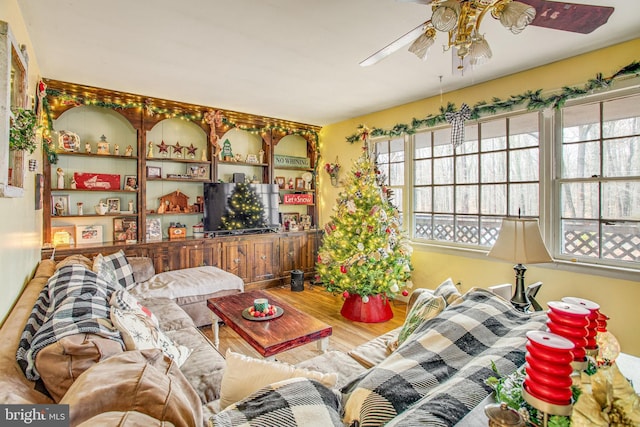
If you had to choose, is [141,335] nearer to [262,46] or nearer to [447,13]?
[447,13]

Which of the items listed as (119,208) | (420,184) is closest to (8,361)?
(119,208)

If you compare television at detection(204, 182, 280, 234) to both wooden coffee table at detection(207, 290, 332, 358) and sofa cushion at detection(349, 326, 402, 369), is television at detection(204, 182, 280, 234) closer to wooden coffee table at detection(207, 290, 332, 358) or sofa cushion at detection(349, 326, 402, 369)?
wooden coffee table at detection(207, 290, 332, 358)

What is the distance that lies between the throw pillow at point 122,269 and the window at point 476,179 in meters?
3.45

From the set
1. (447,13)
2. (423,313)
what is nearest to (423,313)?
(423,313)

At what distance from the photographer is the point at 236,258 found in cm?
463

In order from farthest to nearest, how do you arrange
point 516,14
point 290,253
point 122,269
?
point 290,253
point 122,269
point 516,14

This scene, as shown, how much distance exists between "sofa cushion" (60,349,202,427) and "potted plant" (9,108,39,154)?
1243mm

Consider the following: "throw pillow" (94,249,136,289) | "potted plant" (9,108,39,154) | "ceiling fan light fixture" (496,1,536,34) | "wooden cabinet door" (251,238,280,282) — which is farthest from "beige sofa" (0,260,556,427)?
"wooden cabinet door" (251,238,280,282)

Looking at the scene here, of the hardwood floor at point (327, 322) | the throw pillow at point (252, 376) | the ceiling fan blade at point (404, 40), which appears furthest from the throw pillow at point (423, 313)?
the ceiling fan blade at point (404, 40)

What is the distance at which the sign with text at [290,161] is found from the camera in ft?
17.8

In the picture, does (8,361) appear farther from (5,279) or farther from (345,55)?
(345,55)

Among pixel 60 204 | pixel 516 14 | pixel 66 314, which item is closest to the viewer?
pixel 66 314

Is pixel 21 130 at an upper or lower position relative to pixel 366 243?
upper

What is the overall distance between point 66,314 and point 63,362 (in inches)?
14.7
